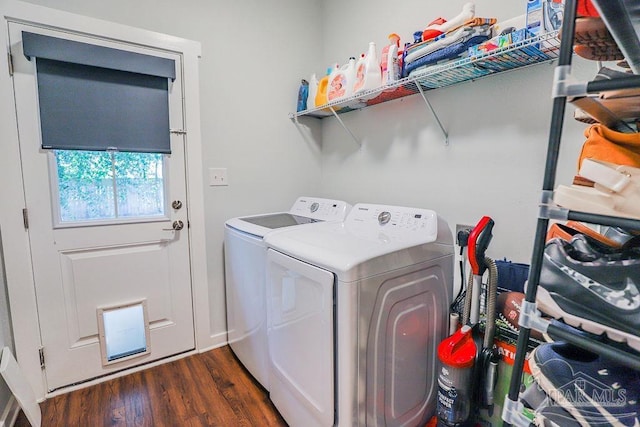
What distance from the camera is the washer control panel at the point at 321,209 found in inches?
76.2

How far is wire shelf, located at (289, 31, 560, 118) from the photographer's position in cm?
113

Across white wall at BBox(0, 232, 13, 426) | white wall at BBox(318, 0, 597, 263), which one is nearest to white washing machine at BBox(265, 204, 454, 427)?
white wall at BBox(318, 0, 597, 263)

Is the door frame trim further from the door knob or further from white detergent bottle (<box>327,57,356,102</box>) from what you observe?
white detergent bottle (<box>327,57,356,102</box>)

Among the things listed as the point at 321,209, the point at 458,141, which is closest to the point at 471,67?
the point at 458,141

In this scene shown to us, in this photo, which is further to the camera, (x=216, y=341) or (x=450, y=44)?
(x=216, y=341)

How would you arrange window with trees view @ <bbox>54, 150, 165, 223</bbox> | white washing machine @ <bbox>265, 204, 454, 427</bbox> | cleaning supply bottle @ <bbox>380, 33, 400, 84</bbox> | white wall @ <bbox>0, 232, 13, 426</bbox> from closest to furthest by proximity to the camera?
white washing machine @ <bbox>265, 204, 454, 427</bbox>
white wall @ <bbox>0, 232, 13, 426</bbox>
cleaning supply bottle @ <bbox>380, 33, 400, 84</bbox>
window with trees view @ <bbox>54, 150, 165, 223</bbox>

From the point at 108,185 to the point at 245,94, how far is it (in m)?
1.06

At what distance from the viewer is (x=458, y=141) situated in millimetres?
1609

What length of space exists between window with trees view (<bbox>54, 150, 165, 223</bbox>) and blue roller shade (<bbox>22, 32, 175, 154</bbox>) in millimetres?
84

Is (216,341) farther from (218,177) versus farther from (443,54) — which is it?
(443,54)

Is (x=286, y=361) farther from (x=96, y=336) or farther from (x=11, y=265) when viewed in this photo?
(x=11, y=265)

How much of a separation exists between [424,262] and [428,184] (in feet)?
2.03

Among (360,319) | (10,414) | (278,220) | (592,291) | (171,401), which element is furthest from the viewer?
(278,220)

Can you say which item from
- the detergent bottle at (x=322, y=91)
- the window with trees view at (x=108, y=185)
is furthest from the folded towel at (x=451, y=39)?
the window with trees view at (x=108, y=185)
